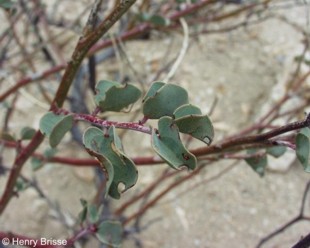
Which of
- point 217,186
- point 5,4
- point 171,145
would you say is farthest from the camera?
point 217,186

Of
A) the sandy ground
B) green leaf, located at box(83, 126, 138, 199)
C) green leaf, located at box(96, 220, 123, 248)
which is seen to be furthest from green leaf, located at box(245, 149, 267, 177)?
the sandy ground

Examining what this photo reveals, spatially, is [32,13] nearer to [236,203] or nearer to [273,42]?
[236,203]

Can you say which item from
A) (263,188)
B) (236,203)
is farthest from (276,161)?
(236,203)

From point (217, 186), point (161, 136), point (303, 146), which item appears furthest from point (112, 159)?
point (217, 186)

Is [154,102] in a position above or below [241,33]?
above

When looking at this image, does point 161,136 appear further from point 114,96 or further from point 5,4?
point 5,4
